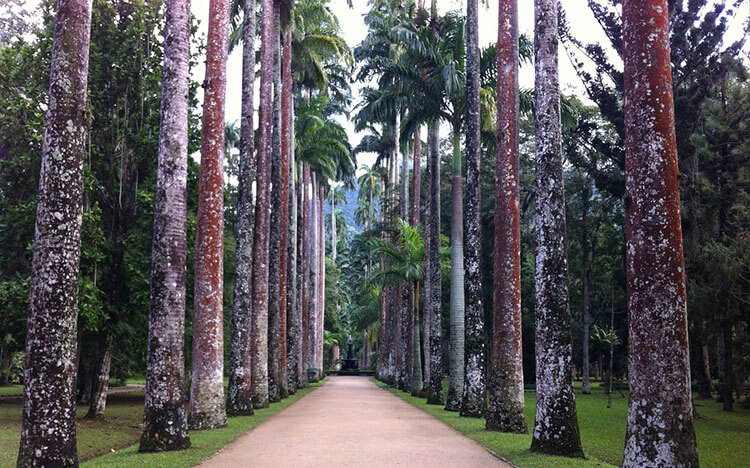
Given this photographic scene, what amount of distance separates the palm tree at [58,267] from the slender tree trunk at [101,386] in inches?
417

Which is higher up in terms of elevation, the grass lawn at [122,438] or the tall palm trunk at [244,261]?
the tall palm trunk at [244,261]

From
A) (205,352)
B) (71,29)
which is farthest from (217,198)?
(71,29)

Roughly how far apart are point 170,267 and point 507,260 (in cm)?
715

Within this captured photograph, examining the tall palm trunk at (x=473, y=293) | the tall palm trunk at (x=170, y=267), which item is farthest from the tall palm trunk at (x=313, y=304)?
the tall palm trunk at (x=170, y=267)

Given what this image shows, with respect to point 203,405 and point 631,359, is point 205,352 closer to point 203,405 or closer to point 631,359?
point 203,405

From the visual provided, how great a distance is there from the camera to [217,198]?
13.5m

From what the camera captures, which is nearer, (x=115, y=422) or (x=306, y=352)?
(x=115, y=422)

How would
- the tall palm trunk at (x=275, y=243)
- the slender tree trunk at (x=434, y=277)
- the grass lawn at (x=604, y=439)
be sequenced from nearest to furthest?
the grass lawn at (x=604, y=439) → the slender tree trunk at (x=434, y=277) → the tall palm trunk at (x=275, y=243)

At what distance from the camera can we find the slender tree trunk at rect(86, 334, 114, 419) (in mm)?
16828

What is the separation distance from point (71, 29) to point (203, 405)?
28.4 ft

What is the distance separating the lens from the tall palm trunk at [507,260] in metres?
13.5

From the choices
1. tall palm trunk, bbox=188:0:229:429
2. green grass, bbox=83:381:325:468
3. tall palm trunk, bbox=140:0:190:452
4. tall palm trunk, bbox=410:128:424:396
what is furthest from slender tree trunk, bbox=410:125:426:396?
tall palm trunk, bbox=140:0:190:452

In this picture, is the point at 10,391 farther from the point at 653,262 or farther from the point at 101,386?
the point at 653,262

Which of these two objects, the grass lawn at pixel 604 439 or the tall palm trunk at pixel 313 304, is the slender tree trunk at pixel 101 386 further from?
the tall palm trunk at pixel 313 304
